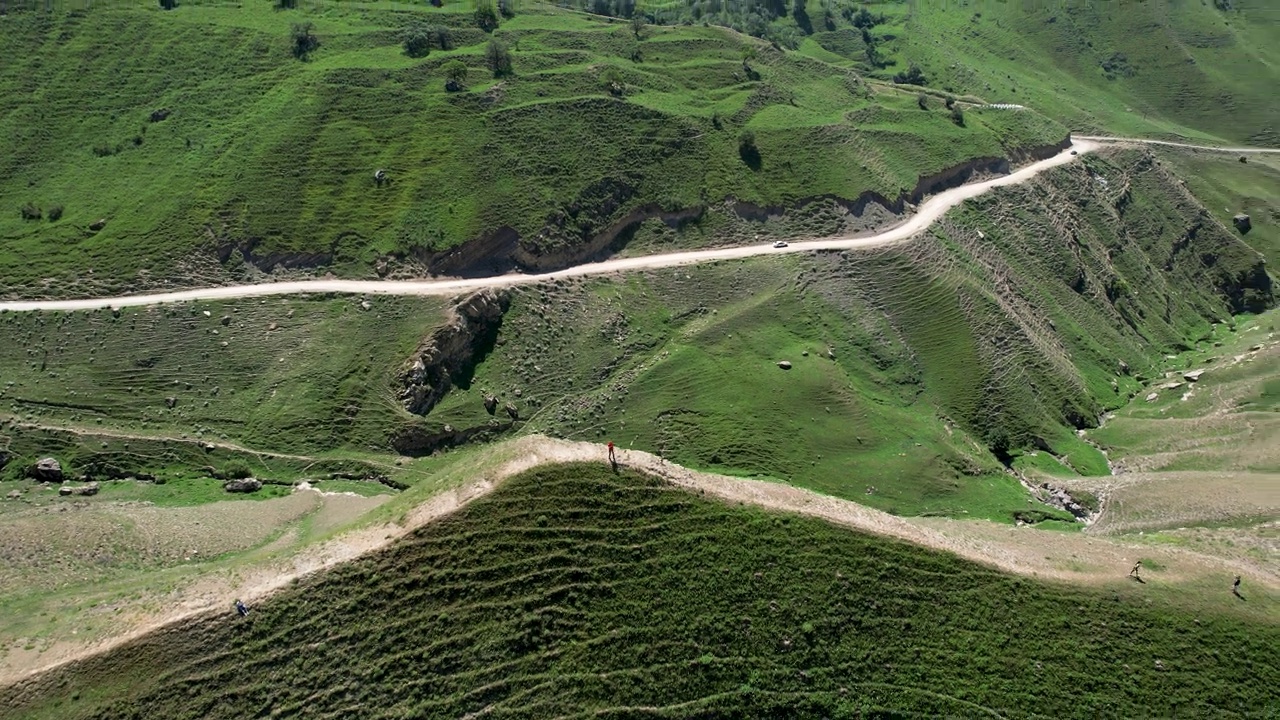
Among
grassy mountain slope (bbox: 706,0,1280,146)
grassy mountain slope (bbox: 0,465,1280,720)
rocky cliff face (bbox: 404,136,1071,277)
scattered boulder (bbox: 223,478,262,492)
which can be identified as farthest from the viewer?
grassy mountain slope (bbox: 706,0,1280,146)

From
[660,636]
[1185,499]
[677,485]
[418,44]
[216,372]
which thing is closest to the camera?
[660,636]

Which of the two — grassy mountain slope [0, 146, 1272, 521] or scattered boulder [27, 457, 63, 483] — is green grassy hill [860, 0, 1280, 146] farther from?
scattered boulder [27, 457, 63, 483]

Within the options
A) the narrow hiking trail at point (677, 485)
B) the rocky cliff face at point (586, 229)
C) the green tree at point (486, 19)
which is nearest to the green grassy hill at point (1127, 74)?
the green tree at point (486, 19)

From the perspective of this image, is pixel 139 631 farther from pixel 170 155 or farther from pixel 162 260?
pixel 170 155

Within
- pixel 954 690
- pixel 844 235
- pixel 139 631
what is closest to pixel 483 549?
pixel 139 631

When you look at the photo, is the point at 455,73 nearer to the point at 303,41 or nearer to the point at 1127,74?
the point at 303,41

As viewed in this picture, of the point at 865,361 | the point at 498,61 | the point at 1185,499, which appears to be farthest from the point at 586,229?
the point at 1185,499

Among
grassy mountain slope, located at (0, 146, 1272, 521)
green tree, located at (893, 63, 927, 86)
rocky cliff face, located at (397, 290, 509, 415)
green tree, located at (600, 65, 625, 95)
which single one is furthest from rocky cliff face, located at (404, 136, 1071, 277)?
green tree, located at (893, 63, 927, 86)
